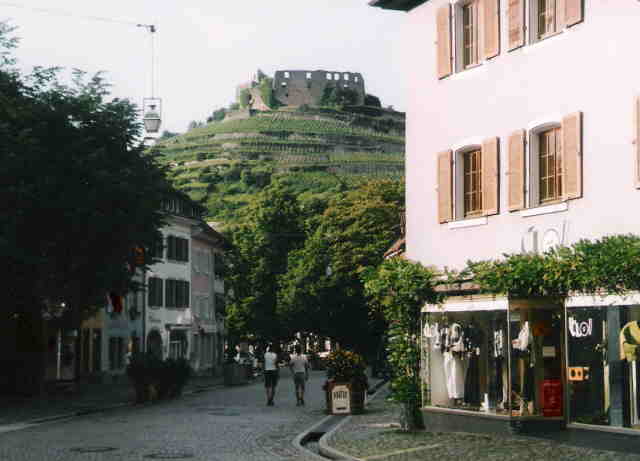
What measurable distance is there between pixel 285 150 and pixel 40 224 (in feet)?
531

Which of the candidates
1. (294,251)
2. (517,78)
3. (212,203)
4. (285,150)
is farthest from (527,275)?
(285,150)

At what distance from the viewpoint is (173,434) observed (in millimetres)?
24891

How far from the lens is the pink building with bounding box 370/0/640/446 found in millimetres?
19125

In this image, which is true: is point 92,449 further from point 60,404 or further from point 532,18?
point 60,404

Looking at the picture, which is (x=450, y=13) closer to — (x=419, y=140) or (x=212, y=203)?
(x=419, y=140)

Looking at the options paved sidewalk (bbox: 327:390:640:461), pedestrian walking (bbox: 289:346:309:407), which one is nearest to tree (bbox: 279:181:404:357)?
pedestrian walking (bbox: 289:346:309:407)

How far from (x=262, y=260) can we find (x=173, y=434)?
56965 millimetres

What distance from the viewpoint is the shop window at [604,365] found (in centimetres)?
1859

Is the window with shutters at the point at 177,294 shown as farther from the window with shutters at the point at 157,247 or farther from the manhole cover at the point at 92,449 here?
the manhole cover at the point at 92,449

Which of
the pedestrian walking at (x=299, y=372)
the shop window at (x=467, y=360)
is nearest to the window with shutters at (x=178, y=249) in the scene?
the pedestrian walking at (x=299, y=372)

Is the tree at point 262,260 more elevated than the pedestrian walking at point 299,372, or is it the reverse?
the tree at point 262,260

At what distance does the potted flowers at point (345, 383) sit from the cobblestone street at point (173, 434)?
0.58 m

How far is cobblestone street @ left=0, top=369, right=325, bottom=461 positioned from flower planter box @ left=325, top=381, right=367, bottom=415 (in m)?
0.48

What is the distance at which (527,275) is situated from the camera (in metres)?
20.4
